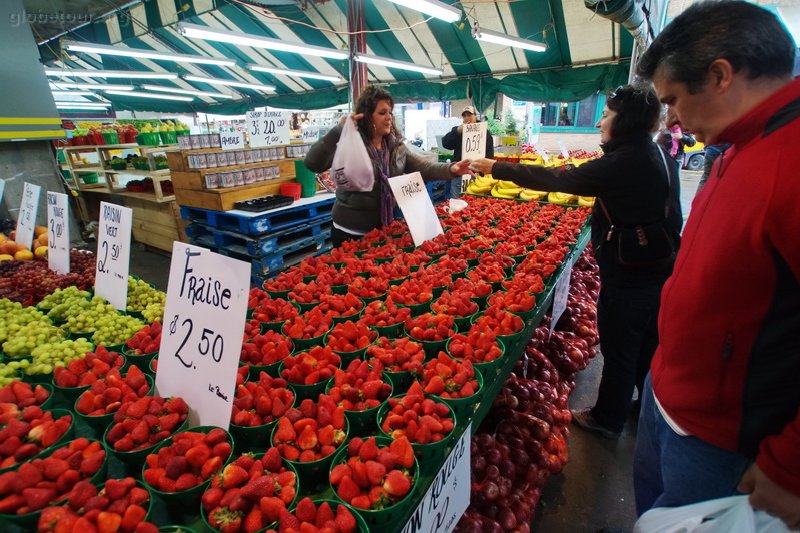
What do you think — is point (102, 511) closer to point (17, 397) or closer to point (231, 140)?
point (17, 397)

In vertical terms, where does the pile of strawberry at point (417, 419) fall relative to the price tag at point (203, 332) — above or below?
below

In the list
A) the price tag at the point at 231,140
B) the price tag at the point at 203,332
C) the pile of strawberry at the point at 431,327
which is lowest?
the pile of strawberry at the point at 431,327

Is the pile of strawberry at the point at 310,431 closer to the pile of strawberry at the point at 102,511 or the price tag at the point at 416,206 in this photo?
the pile of strawberry at the point at 102,511

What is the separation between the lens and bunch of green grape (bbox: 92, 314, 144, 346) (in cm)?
154

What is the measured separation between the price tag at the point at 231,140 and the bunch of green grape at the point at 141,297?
3729 millimetres

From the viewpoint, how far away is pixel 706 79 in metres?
0.96

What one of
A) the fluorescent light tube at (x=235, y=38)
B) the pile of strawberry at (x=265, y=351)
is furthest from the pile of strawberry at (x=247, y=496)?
the fluorescent light tube at (x=235, y=38)

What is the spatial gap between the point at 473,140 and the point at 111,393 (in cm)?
312

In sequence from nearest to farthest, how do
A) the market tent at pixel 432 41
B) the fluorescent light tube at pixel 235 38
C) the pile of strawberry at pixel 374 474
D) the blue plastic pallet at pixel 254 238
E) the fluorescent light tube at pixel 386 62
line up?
the pile of strawberry at pixel 374 474
the blue plastic pallet at pixel 254 238
the fluorescent light tube at pixel 235 38
the fluorescent light tube at pixel 386 62
the market tent at pixel 432 41

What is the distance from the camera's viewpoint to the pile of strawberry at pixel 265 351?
4.28 ft

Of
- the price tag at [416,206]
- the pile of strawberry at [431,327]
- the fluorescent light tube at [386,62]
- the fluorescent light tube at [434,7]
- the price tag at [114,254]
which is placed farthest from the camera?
the fluorescent light tube at [386,62]

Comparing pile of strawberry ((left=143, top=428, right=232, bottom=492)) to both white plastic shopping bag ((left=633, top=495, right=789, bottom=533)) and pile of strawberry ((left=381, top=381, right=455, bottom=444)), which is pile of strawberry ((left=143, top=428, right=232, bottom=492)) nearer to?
pile of strawberry ((left=381, top=381, right=455, bottom=444))

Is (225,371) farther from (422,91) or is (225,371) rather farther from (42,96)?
(422,91)

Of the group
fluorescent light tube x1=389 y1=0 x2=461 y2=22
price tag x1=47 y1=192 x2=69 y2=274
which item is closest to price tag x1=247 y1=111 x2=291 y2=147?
fluorescent light tube x1=389 y1=0 x2=461 y2=22
